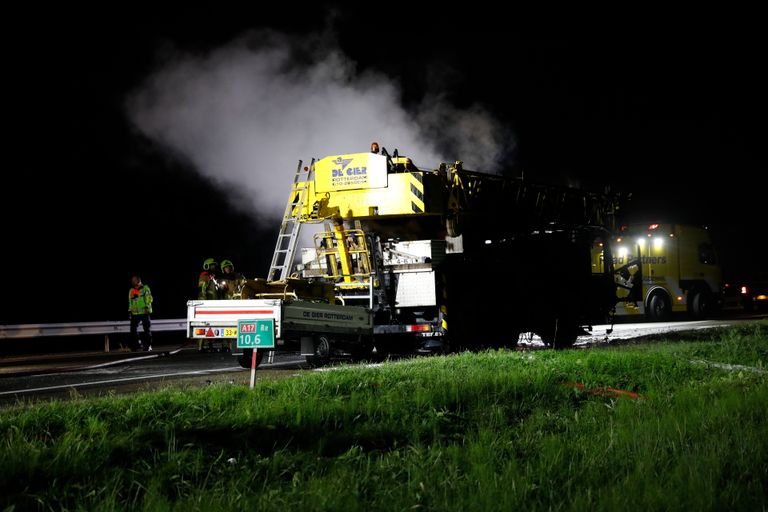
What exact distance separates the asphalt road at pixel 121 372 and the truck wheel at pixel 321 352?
0.19 m

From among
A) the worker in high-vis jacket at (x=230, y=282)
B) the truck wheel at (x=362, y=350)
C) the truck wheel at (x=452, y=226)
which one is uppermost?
the truck wheel at (x=452, y=226)

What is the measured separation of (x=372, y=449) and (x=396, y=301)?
23.1 ft

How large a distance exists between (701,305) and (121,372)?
20071mm

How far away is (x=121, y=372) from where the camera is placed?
38.3 feet

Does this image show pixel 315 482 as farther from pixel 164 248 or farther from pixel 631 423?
pixel 164 248

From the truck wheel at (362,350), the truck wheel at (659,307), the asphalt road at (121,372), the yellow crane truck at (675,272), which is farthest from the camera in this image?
the truck wheel at (659,307)

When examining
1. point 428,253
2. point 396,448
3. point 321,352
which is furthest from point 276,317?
point 396,448

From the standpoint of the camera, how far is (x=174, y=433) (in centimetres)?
520

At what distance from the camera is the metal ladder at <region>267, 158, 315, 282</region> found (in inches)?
512

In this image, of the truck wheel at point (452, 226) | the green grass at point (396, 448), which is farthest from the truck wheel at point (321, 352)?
the green grass at point (396, 448)

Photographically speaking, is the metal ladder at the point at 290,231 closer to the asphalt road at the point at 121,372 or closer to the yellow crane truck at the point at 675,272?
the asphalt road at the point at 121,372

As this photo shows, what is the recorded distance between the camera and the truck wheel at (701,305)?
25.0 metres

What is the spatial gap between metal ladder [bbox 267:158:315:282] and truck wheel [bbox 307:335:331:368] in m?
1.76

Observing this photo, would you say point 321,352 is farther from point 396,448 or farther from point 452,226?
point 396,448
